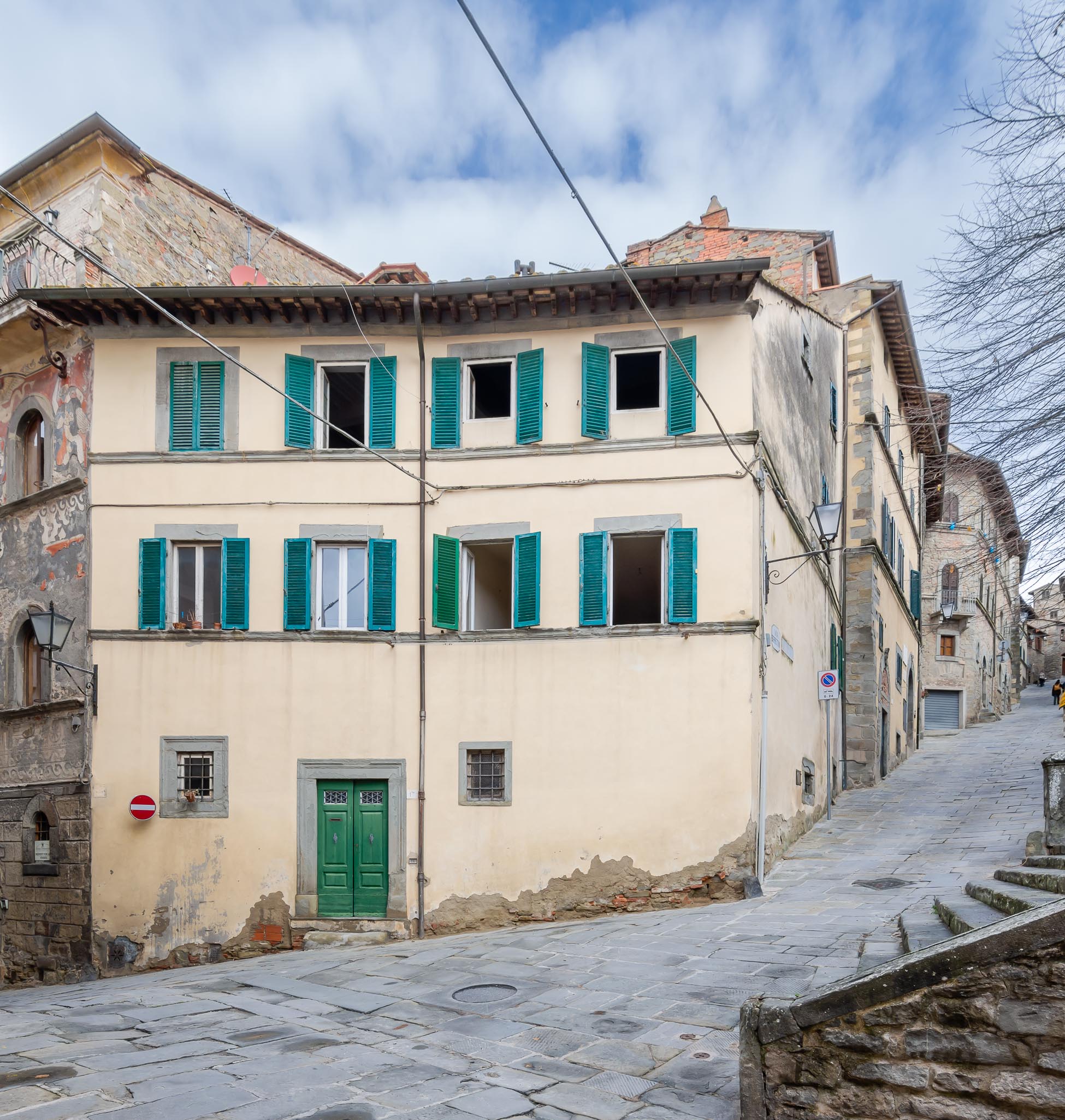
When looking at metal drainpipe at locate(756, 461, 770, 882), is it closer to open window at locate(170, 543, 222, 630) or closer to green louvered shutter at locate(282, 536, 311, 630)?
green louvered shutter at locate(282, 536, 311, 630)

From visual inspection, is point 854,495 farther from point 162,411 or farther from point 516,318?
point 162,411

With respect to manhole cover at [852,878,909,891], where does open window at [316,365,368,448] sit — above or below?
above

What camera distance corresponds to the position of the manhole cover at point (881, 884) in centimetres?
1170

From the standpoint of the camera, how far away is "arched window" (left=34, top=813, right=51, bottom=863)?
14.3m

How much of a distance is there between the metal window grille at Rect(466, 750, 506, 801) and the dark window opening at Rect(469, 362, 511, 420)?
4406 mm

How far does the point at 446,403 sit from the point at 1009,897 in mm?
9273

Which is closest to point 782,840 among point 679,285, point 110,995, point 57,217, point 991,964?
point 679,285

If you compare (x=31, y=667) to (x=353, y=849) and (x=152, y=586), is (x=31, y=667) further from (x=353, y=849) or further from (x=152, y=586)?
(x=353, y=849)

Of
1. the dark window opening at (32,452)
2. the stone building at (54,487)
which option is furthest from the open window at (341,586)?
the dark window opening at (32,452)

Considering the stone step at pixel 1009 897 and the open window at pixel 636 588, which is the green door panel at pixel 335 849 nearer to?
the open window at pixel 636 588

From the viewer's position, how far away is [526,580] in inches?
523

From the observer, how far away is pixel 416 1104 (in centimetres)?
611

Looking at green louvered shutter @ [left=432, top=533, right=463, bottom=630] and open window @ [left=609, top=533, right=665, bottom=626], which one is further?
open window @ [left=609, top=533, right=665, bottom=626]

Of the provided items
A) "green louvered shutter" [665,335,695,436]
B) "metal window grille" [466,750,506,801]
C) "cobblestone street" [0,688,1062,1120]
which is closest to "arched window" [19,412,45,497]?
"cobblestone street" [0,688,1062,1120]
